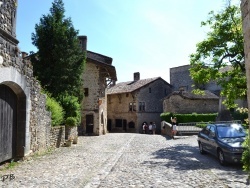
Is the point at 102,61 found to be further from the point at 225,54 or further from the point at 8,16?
the point at 8,16

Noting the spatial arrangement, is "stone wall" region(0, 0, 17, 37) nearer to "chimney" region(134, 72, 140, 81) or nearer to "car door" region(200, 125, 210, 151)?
"car door" region(200, 125, 210, 151)

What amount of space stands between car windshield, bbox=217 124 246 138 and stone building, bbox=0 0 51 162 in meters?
7.58

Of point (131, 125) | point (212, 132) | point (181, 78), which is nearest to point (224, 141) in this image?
point (212, 132)

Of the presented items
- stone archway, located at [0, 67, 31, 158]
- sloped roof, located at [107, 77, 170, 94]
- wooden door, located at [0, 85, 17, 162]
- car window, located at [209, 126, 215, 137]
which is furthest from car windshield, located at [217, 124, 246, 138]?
sloped roof, located at [107, 77, 170, 94]

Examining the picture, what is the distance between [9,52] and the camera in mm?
8344

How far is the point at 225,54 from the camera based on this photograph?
46.9 feet

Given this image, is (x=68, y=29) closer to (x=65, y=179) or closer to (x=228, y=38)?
(x=228, y=38)

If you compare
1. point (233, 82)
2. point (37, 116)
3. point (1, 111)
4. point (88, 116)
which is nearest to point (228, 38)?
point (233, 82)

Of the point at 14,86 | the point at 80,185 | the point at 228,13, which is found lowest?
the point at 80,185

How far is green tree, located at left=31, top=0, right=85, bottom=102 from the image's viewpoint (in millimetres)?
18344

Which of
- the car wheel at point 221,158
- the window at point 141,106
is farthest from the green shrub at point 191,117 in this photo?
the car wheel at point 221,158

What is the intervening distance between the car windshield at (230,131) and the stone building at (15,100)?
758 cm

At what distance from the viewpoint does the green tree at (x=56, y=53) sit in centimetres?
1834

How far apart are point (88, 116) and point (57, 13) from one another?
12.3 m
